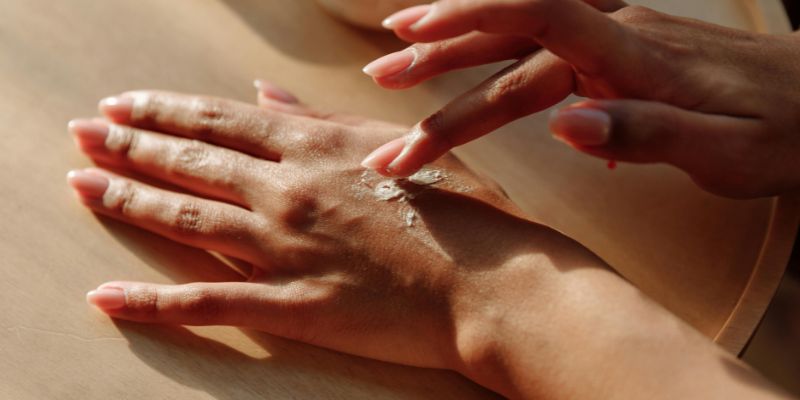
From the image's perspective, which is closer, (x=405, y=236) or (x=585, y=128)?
(x=585, y=128)

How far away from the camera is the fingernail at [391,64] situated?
2.59 feet

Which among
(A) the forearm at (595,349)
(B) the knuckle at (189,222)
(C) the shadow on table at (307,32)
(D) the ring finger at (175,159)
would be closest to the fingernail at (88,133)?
(D) the ring finger at (175,159)

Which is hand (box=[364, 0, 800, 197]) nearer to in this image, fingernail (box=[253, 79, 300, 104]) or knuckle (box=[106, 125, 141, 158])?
fingernail (box=[253, 79, 300, 104])

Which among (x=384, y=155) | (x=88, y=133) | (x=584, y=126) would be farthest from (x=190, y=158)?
(x=584, y=126)

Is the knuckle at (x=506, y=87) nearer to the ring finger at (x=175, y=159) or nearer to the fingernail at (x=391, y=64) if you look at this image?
the fingernail at (x=391, y=64)

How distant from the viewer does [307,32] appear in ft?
3.12

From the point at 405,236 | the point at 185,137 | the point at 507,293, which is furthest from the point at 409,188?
the point at 185,137

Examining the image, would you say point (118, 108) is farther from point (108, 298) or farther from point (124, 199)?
point (108, 298)

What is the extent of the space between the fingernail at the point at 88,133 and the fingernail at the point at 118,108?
0.02 meters

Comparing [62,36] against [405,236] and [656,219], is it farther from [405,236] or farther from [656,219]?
[656,219]

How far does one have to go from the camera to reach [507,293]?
2.46 feet

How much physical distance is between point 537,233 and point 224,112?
0.38 metres

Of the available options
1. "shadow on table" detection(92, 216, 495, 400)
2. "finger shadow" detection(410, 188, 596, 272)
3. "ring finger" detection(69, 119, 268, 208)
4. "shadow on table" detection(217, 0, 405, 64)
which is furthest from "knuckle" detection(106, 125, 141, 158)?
"finger shadow" detection(410, 188, 596, 272)

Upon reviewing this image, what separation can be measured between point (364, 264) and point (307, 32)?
34cm
